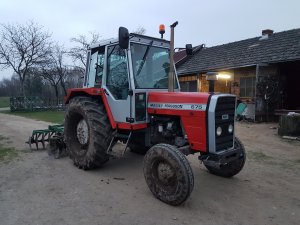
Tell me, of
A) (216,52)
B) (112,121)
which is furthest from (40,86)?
(112,121)

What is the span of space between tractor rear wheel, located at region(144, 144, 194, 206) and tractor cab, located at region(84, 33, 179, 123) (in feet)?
3.27

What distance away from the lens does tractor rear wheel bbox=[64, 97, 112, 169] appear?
18.0ft

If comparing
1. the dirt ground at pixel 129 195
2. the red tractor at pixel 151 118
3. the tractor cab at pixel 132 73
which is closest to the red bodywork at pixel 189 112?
the red tractor at pixel 151 118

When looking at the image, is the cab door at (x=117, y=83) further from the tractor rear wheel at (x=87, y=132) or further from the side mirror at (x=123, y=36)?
the side mirror at (x=123, y=36)

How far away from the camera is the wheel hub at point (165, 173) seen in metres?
4.31

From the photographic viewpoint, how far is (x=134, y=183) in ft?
17.1

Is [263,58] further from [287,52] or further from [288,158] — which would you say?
[288,158]

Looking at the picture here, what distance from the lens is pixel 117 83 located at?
555 cm

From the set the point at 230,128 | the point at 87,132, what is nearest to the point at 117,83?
the point at 87,132

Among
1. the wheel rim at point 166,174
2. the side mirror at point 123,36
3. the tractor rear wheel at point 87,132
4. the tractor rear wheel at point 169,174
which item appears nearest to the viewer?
the tractor rear wheel at point 169,174

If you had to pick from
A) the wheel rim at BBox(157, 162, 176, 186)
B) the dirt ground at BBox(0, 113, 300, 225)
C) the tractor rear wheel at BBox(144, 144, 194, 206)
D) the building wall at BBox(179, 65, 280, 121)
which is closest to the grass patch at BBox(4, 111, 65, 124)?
the dirt ground at BBox(0, 113, 300, 225)

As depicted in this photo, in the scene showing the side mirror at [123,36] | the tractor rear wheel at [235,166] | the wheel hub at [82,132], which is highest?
the side mirror at [123,36]

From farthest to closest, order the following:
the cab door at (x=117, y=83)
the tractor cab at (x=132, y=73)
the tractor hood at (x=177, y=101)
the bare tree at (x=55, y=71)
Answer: the bare tree at (x=55, y=71) < the cab door at (x=117, y=83) < the tractor cab at (x=132, y=73) < the tractor hood at (x=177, y=101)

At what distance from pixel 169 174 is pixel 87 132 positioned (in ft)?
7.74
